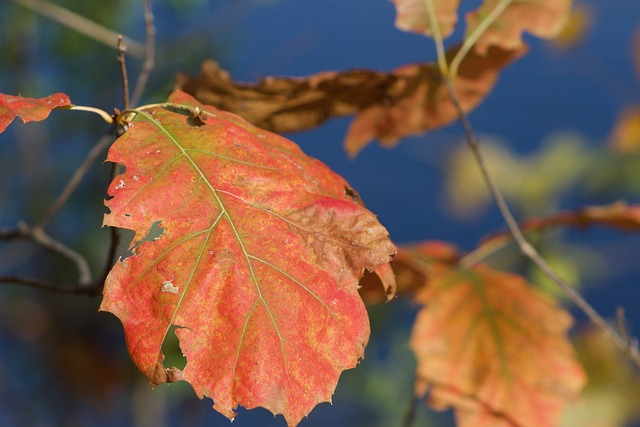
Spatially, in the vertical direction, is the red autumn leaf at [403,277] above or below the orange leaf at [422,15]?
below

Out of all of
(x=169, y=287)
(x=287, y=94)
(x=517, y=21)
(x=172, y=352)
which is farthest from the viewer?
(x=172, y=352)

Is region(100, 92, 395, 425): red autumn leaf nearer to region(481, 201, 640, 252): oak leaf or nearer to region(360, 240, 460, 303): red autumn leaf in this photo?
region(360, 240, 460, 303): red autumn leaf

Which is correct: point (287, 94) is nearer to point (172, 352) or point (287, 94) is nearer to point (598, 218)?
point (598, 218)

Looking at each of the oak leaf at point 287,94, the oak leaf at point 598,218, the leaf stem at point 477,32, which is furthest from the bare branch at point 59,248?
the oak leaf at point 598,218

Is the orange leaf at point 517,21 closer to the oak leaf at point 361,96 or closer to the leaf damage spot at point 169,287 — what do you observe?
the oak leaf at point 361,96

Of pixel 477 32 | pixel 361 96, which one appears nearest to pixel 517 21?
pixel 477 32

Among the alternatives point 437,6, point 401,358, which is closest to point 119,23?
point 401,358
